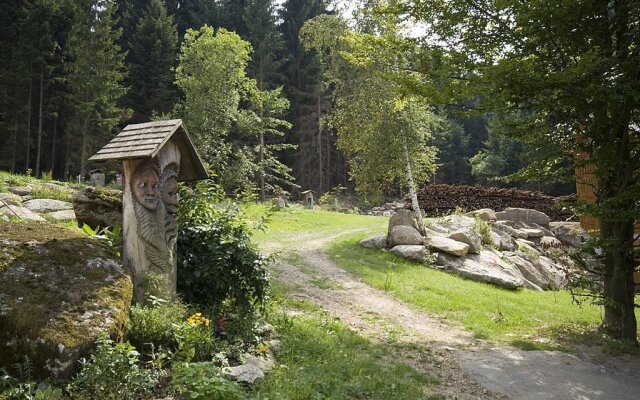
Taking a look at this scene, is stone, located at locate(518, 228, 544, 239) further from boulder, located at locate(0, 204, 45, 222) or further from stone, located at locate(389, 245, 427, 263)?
boulder, located at locate(0, 204, 45, 222)

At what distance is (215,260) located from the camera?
6.13 meters

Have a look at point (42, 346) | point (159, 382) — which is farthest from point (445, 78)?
point (42, 346)

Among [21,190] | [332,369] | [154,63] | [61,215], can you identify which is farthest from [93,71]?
[332,369]

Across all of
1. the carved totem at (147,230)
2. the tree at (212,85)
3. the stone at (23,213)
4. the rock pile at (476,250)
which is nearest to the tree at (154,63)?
the tree at (212,85)

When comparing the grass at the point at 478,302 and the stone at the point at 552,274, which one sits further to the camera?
the stone at the point at 552,274

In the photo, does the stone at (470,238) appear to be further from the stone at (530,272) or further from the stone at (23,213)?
the stone at (23,213)

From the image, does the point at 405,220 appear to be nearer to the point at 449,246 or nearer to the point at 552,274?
the point at 449,246

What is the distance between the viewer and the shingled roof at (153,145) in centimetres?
543

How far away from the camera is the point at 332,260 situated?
13.1m

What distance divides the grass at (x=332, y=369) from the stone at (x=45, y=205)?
8.24 metres

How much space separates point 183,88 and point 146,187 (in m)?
19.8

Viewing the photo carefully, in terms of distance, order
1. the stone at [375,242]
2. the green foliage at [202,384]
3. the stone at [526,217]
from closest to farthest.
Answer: the green foliage at [202,384]
the stone at [375,242]
the stone at [526,217]

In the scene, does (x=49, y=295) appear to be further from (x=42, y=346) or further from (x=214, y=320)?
(x=214, y=320)

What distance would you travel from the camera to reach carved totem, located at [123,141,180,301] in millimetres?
5504
